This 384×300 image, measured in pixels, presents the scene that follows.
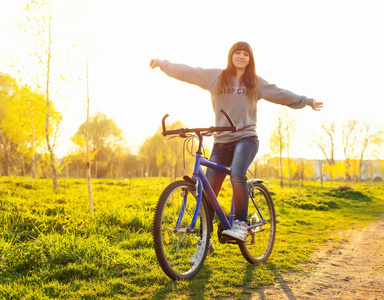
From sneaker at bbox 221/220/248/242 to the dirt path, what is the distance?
21.5 inches

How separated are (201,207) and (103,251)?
4.48ft

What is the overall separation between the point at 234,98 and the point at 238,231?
1463mm

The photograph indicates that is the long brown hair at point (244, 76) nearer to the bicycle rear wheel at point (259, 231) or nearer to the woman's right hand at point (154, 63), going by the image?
the woman's right hand at point (154, 63)

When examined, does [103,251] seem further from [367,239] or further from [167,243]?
[367,239]

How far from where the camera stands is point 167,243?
2.88 metres

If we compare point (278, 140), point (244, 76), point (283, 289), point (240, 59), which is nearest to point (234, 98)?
point (244, 76)

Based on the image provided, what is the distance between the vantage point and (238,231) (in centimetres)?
336

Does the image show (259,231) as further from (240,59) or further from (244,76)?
(240,59)

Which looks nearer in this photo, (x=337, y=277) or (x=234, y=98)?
(x=337, y=277)

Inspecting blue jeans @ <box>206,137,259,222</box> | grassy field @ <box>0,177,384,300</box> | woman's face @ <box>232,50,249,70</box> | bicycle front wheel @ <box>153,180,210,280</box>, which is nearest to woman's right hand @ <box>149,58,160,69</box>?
woman's face @ <box>232,50,249,70</box>

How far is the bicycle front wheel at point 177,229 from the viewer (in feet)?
8.93

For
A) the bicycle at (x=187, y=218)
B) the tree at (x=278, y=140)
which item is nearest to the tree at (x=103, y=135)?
the tree at (x=278, y=140)

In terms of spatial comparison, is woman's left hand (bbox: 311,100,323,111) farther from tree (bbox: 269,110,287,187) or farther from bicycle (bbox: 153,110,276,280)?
tree (bbox: 269,110,287,187)

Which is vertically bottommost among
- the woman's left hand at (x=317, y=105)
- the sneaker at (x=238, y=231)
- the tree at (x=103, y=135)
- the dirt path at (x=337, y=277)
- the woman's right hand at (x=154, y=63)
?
the dirt path at (x=337, y=277)
